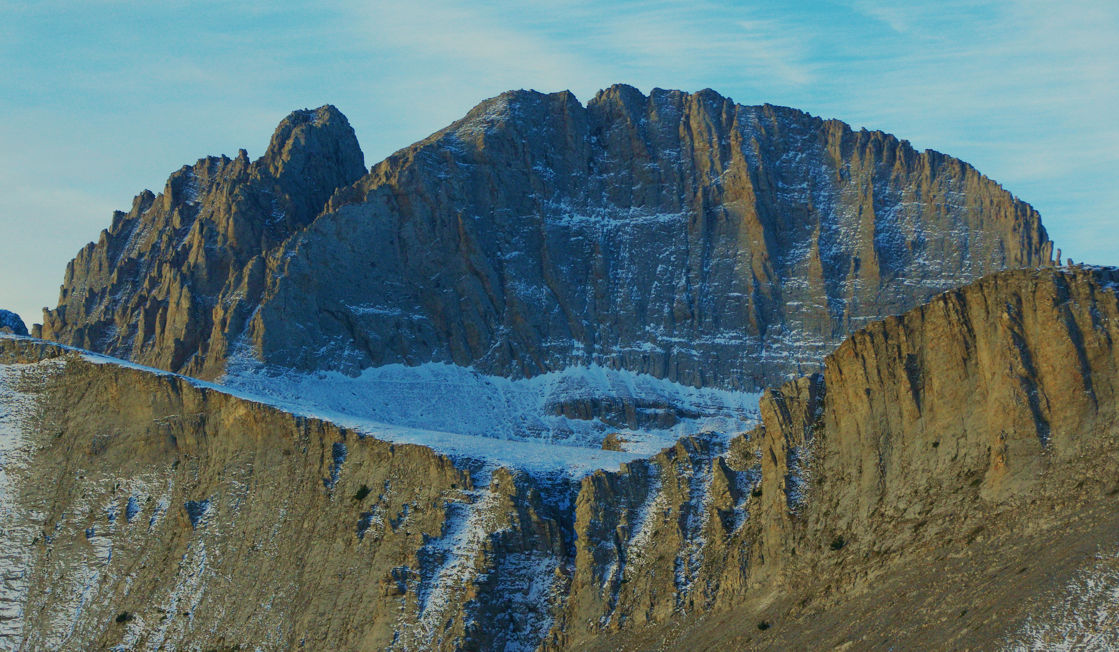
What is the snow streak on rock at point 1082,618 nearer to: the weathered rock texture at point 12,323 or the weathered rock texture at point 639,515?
the weathered rock texture at point 639,515

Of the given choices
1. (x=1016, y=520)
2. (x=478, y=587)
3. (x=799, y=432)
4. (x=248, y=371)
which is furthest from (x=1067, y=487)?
(x=248, y=371)

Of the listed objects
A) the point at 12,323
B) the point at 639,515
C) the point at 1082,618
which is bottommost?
the point at 1082,618

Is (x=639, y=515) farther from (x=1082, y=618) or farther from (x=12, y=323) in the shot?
(x=12, y=323)

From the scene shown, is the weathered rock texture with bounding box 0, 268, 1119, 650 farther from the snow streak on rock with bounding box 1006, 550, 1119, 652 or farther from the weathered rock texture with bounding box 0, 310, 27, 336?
the weathered rock texture with bounding box 0, 310, 27, 336

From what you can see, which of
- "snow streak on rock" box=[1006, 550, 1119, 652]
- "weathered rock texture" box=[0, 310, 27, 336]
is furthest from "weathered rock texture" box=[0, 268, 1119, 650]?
"weathered rock texture" box=[0, 310, 27, 336]

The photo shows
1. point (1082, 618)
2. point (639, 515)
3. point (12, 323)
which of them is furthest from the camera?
point (12, 323)

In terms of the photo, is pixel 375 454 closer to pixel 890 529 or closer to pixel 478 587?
pixel 478 587

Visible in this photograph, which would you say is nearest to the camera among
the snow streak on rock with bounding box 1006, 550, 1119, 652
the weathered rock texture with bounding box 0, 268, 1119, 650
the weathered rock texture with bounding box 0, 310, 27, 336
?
the snow streak on rock with bounding box 1006, 550, 1119, 652

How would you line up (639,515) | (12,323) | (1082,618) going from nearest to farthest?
(1082,618), (639,515), (12,323)

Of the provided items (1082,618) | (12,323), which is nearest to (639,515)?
(1082,618)

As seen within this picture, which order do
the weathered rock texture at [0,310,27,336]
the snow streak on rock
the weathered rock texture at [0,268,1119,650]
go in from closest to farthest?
the snow streak on rock, the weathered rock texture at [0,268,1119,650], the weathered rock texture at [0,310,27,336]
